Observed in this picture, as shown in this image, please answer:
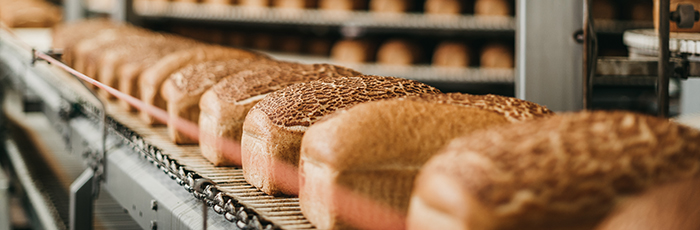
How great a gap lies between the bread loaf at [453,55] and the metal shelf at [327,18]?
10 centimetres

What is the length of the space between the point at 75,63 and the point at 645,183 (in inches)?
93.8

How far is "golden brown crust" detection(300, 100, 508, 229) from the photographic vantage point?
0.69 metres

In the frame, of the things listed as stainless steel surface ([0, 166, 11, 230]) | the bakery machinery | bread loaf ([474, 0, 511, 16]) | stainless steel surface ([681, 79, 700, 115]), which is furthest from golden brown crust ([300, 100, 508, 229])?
bread loaf ([474, 0, 511, 16])

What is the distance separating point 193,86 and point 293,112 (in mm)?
509

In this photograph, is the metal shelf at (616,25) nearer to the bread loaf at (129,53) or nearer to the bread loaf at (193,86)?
the bread loaf at (129,53)

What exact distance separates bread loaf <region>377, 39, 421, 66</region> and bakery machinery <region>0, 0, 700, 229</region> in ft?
5.47

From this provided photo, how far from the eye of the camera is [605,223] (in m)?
0.52

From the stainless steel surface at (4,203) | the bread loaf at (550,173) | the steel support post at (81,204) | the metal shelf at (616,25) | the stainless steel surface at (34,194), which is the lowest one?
the stainless steel surface at (4,203)

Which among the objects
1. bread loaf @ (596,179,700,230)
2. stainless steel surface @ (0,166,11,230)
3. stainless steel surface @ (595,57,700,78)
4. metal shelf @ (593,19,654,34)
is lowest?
stainless steel surface @ (0,166,11,230)

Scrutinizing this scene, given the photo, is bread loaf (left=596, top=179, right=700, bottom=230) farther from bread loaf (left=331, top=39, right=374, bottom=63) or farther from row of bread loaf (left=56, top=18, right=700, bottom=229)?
bread loaf (left=331, top=39, right=374, bottom=63)

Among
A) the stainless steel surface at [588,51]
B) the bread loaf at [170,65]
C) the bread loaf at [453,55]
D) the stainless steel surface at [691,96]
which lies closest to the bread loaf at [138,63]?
the bread loaf at [170,65]

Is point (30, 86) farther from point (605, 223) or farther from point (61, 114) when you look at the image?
point (605, 223)

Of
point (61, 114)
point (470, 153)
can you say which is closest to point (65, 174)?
point (61, 114)

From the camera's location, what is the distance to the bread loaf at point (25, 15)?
3.41 metres
